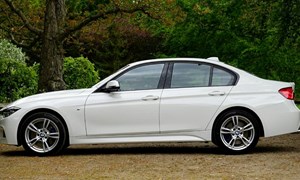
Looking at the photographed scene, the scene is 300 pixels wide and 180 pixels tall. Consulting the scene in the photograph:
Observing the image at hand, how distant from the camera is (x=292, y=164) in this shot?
8.91 m

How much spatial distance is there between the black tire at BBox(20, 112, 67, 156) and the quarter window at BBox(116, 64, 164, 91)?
1168 millimetres

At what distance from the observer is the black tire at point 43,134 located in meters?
9.98

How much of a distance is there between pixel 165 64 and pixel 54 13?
6103 millimetres

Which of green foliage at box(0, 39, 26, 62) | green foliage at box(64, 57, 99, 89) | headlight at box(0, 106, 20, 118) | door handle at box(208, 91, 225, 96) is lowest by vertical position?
headlight at box(0, 106, 20, 118)

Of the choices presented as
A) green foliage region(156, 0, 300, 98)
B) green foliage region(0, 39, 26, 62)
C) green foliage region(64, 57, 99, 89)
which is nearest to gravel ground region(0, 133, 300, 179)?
green foliage region(156, 0, 300, 98)

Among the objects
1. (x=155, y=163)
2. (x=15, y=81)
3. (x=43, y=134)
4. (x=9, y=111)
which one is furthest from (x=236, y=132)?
(x=15, y=81)

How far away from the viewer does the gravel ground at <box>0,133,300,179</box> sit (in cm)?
806

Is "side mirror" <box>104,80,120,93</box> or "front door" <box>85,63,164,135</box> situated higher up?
"side mirror" <box>104,80,120,93</box>

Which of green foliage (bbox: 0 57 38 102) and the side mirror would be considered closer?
the side mirror

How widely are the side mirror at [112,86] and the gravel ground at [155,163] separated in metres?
1.01

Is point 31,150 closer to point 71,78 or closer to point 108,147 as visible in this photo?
point 108,147

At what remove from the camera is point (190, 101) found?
10031 mm

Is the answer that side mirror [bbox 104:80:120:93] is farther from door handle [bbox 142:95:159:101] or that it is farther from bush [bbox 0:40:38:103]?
bush [bbox 0:40:38:103]

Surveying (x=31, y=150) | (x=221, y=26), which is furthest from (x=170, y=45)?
(x=31, y=150)
